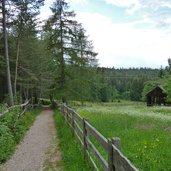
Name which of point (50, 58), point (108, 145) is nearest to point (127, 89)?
point (50, 58)

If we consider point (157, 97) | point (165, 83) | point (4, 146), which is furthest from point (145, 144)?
point (157, 97)

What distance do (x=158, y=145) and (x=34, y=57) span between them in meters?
30.3

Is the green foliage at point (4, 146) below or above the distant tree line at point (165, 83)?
below

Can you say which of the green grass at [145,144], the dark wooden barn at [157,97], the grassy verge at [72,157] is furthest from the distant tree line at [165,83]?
the grassy verge at [72,157]

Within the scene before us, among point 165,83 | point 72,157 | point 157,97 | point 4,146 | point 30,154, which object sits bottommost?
point 30,154

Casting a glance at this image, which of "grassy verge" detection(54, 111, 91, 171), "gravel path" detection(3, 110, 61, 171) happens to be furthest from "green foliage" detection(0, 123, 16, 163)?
"grassy verge" detection(54, 111, 91, 171)

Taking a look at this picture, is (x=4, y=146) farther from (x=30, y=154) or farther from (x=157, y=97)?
(x=157, y=97)

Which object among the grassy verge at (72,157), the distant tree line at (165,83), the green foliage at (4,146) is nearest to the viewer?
the grassy verge at (72,157)

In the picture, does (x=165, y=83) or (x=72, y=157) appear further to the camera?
(x=165, y=83)

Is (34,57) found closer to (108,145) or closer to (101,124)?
(101,124)

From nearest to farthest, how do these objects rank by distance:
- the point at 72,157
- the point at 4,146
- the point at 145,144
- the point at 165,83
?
1. the point at 72,157
2. the point at 145,144
3. the point at 4,146
4. the point at 165,83

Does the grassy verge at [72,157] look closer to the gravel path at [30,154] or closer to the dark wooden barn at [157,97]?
the gravel path at [30,154]

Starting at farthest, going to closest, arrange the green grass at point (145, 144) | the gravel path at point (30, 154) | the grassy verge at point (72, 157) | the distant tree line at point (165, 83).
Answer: the distant tree line at point (165, 83)
the gravel path at point (30, 154)
the grassy verge at point (72, 157)
the green grass at point (145, 144)

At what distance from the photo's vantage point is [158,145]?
34.5ft
